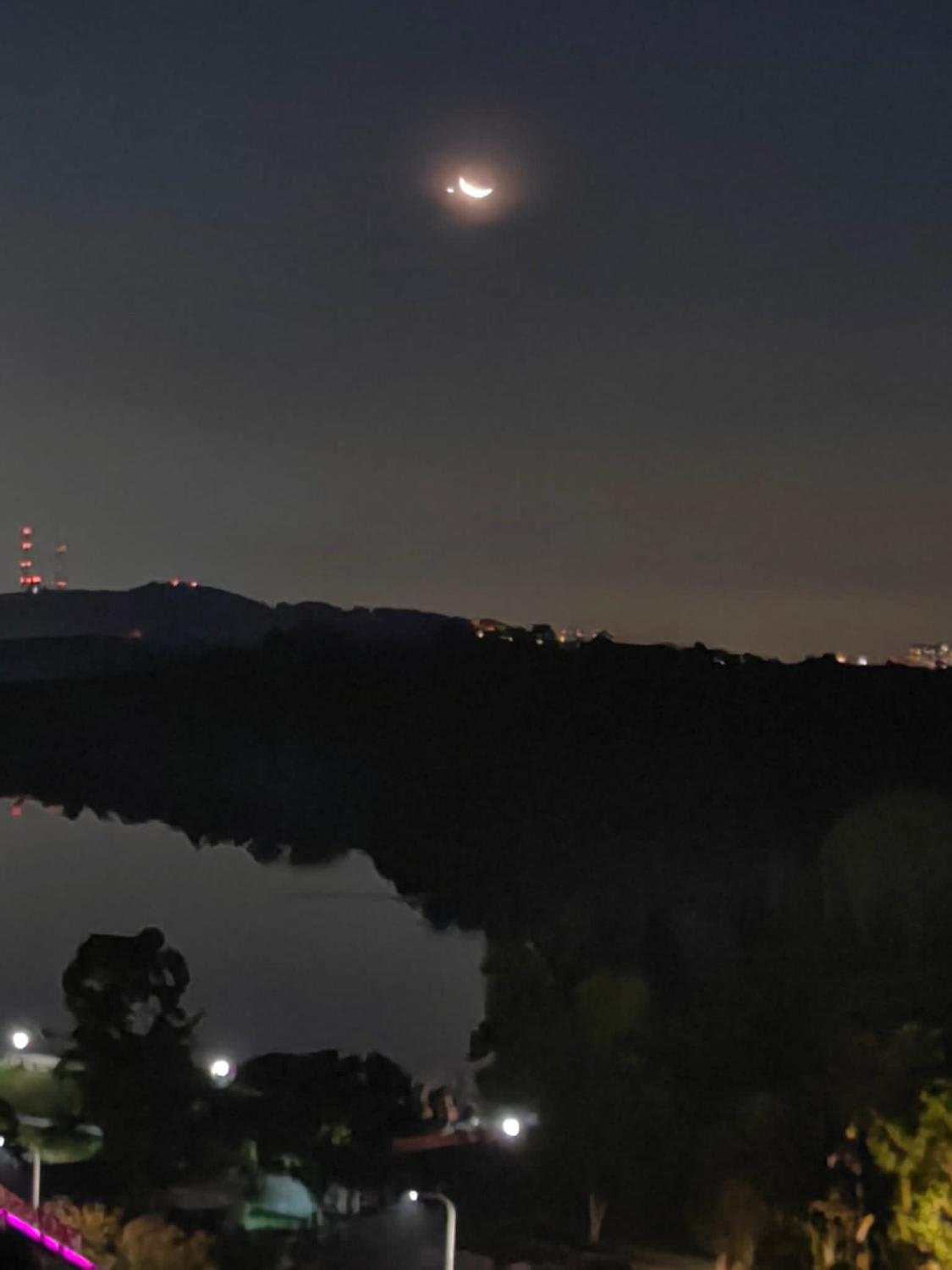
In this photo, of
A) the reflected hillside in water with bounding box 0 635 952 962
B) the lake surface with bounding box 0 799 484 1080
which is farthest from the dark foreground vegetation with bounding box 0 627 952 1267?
the lake surface with bounding box 0 799 484 1080

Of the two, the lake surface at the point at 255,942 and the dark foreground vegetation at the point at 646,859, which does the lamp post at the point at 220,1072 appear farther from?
the lake surface at the point at 255,942

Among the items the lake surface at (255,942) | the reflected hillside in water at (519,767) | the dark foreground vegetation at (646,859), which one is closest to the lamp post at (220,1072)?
the dark foreground vegetation at (646,859)

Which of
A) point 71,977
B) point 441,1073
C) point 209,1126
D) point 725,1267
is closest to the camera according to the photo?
point 725,1267

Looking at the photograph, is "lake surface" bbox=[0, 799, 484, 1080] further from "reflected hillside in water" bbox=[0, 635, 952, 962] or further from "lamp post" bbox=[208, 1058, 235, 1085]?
"lamp post" bbox=[208, 1058, 235, 1085]

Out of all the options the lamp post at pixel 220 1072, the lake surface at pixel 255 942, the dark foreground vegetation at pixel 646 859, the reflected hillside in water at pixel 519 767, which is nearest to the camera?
the dark foreground vegetation at pixel 646 859

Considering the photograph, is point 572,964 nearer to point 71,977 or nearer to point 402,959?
point 71,977

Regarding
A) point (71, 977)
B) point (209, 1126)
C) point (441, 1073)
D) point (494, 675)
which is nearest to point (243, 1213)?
point (209, 1126)
